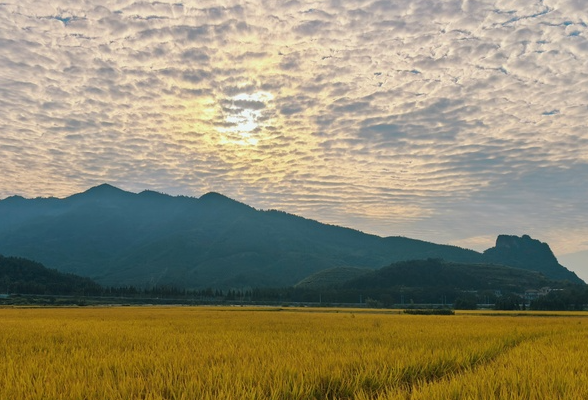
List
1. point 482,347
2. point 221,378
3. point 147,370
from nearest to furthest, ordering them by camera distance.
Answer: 1. point 221,378
2. point 147,370
3. point 482,347

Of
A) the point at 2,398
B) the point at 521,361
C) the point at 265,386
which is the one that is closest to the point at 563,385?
the point at 521,361

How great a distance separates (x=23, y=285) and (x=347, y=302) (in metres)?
125

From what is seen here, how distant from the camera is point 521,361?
11164mm

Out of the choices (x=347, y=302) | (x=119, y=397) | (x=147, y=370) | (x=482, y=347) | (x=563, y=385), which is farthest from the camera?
(x=347, y=302)

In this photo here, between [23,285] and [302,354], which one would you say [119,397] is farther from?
[23,285]

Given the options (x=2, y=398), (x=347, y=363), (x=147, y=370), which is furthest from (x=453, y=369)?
(x=2, y=398)

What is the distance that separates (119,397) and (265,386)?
231 centimetres

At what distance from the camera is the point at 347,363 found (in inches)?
403

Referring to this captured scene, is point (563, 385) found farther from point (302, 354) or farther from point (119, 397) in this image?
point (119, 397)

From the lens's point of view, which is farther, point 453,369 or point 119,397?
point 453,369

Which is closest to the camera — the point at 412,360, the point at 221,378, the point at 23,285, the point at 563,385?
the point at 563,385

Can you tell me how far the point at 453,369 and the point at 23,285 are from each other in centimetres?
19691

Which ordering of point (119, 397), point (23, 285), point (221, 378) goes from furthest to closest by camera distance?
point (23, 285), point (221, 378), point (119, 397)

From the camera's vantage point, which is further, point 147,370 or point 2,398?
point 147,370
